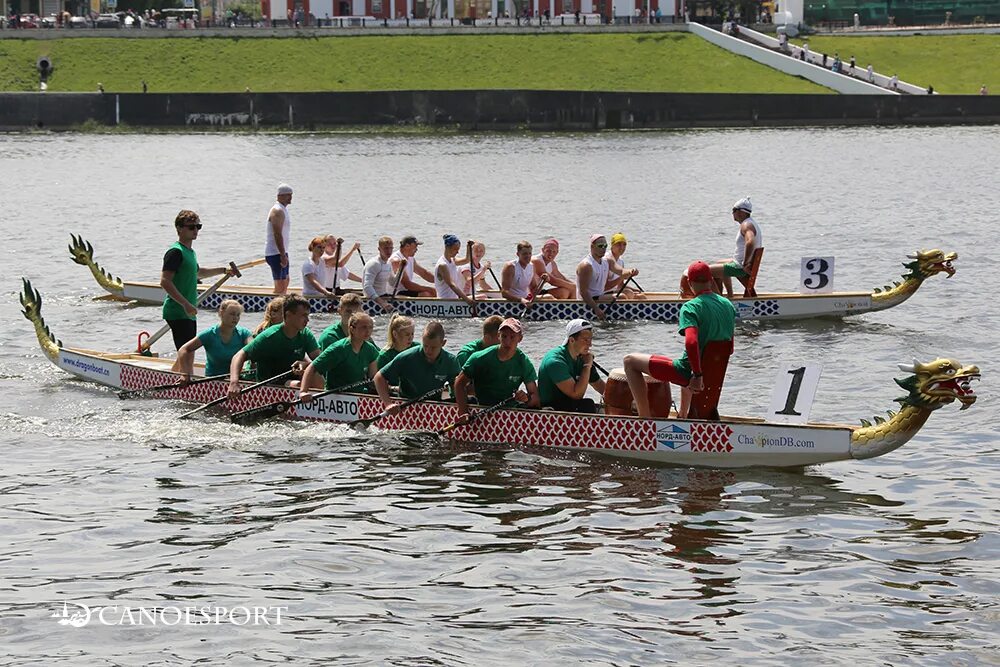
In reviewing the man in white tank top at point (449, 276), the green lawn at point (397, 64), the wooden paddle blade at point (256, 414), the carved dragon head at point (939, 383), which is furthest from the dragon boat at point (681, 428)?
the green lawn at point (397, 64)

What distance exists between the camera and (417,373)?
16969 mm

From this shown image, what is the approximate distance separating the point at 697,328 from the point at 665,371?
693 mm

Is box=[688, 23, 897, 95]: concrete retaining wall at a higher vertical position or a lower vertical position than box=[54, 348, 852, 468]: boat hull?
higher

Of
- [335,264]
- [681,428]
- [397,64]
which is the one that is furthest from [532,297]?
[397,64]

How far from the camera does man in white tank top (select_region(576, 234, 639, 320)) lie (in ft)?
82.1

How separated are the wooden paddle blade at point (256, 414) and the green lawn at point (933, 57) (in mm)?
77256

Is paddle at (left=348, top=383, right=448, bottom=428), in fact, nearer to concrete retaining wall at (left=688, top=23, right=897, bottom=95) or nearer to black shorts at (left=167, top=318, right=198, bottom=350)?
black shorts at (left=167, top=318, right=198, bottom=350)

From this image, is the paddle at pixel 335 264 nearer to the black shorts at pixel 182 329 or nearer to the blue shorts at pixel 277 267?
the blue shorts at pixel 277 267

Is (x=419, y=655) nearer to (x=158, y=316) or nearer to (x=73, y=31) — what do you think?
(x=158, y=316)

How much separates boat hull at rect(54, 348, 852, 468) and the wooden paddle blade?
0.39 ft

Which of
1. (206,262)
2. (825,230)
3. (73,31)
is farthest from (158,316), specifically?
(73,31)

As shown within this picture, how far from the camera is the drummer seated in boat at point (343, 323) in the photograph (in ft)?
56.9

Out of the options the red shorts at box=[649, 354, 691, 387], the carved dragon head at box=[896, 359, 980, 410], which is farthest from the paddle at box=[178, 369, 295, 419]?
the carved dragon head at box=[896, 359, 980, 410]

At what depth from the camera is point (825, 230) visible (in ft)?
136
